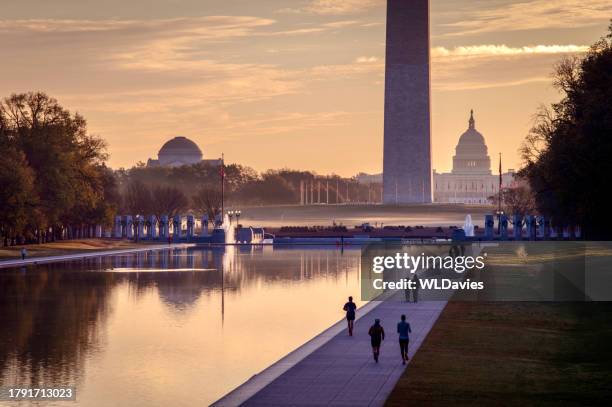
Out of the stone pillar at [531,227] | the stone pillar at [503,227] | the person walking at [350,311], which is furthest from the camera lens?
the stone pillar at [503,227]

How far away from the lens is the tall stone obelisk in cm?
14175

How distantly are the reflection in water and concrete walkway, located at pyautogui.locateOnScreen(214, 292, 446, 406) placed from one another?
3.34 ft

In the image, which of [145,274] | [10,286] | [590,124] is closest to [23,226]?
[145,274]

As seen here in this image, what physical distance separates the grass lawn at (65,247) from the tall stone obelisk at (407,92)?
2017 inches

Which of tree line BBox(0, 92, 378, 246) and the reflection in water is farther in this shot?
tree line BBox(0, 92, 378, 246)

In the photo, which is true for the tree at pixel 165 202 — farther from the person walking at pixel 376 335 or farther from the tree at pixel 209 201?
the person walking at pixel 376 335

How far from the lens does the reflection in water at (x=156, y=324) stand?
80.0ft

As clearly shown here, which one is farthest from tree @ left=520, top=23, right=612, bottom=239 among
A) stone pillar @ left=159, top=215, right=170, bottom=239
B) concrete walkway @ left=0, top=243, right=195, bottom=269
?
stone pillar @ left=159, top=215, right=170, bottom=239

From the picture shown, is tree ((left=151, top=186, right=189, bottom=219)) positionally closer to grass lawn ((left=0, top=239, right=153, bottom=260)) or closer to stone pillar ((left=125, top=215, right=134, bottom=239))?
stone pillar ((left=125, top=215, right=134, bottom=239))

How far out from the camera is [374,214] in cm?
15812

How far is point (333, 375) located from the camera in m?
23.5

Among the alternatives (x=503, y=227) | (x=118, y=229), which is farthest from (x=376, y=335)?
(x=503, y=227)

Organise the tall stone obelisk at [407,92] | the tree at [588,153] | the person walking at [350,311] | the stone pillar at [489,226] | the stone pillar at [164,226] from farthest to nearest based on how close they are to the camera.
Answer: the tall stone obelisk at [407,92] → the stone pillar at [164,226] → the stone pillar at [489,226] → the tree at [588,153] → the person walking at [350,311]

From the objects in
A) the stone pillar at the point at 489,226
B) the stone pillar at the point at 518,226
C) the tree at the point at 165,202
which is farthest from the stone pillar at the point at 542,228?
the tree at the point at 165,202
